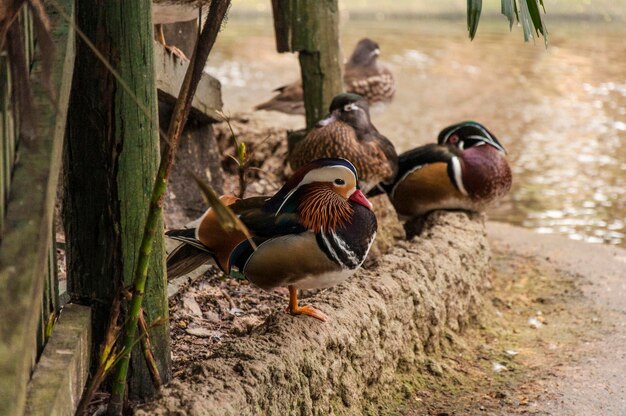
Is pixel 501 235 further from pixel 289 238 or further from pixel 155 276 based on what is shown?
pixel 155 276

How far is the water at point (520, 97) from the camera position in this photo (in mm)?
6805

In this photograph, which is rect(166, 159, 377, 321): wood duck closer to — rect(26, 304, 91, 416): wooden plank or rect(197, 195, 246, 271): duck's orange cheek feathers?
rect(197, 195, 246, 271): duck's orange cheek feathers

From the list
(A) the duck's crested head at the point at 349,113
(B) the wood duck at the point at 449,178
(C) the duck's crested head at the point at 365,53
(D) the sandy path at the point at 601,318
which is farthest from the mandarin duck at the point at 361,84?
(A) the duck's crested head at the point at 349,113

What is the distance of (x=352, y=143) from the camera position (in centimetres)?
405

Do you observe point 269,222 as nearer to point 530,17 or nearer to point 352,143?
point 530,17

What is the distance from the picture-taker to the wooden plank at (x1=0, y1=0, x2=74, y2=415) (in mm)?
1729

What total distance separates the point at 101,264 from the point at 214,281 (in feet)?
4.40

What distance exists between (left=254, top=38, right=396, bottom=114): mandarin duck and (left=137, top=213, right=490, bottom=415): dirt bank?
188 cm

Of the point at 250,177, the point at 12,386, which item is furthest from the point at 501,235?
the point at 12,386

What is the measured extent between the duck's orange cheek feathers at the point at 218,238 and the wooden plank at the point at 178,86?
48 centimetres

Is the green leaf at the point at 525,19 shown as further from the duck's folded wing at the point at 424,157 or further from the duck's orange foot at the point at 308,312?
the duck's folded wing at the point at 424,157

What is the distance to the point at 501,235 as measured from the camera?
5660mm

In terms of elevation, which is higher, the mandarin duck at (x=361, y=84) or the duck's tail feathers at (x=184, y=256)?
the duck's tail feathers at (x=184, y=256)

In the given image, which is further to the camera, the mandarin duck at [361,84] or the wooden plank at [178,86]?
the mandarin duck at [361,84]
